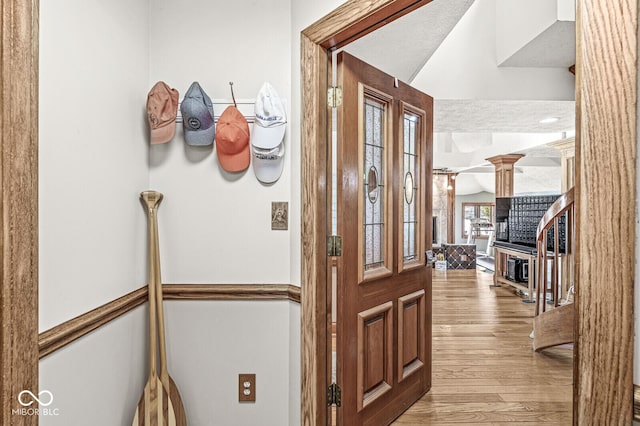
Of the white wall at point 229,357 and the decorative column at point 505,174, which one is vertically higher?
the decorative column at point 505,174

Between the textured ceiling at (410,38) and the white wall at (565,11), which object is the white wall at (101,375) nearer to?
the textured ceiling at (410,38)

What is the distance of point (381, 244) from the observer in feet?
6.98

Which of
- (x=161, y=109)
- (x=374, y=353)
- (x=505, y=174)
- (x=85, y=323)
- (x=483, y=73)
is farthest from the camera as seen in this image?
(x=505, y=174)

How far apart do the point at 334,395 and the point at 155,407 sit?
796 mm

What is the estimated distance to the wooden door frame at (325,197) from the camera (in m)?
0.74

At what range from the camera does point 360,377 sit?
1.94 m

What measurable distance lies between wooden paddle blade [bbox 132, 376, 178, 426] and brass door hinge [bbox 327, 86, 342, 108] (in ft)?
4.78

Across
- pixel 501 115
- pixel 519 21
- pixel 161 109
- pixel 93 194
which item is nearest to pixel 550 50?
pixel 519 21

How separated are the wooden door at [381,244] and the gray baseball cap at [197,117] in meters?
0.59

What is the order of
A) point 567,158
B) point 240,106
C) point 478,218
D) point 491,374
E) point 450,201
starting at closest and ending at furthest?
point 240,106 < point 491,374 < point 567,158 < point 450,201 < point 478,218

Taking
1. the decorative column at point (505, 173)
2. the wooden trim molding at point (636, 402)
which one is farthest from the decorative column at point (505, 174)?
the wooden trim molding at point (636, 402)

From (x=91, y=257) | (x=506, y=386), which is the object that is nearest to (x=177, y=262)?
(x=91, y=257)

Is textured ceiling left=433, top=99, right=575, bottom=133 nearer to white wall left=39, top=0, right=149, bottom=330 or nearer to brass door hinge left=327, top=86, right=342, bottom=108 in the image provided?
brass door hinge left=327, top=86, right=342, bottom=108

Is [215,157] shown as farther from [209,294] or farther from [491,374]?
[491,374]
